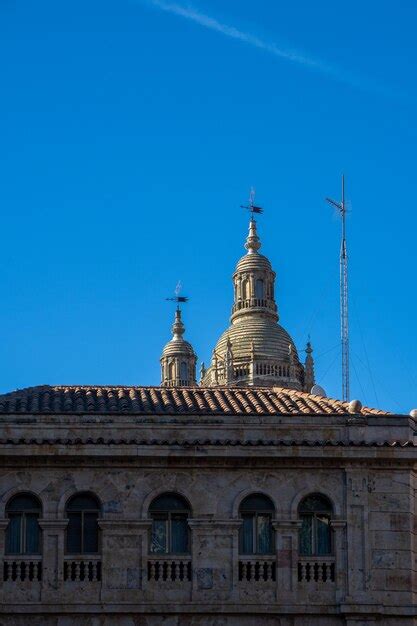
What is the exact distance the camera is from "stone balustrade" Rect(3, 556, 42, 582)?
140 ft

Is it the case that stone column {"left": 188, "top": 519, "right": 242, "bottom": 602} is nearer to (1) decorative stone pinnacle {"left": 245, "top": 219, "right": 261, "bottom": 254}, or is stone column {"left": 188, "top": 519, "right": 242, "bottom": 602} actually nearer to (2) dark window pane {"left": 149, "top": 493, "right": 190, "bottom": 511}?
(2) dark window pane {"left": 149, "top": 493, "right": 190, "bottom": 511}

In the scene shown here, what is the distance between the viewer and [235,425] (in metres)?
44.2

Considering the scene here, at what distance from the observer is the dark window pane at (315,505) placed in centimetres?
4384

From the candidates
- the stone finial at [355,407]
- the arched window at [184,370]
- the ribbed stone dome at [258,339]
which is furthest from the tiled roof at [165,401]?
the arched window at [184,370]

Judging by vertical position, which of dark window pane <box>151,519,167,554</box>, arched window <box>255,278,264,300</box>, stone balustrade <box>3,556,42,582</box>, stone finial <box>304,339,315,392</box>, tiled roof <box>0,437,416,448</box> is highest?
arched window <box>255,278,264,300</box>

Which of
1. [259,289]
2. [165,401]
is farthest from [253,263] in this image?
[165,401]

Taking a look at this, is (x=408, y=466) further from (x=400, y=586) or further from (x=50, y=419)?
(x=50, y=419)

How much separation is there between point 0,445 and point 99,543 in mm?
3478

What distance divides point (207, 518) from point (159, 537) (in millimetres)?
1296

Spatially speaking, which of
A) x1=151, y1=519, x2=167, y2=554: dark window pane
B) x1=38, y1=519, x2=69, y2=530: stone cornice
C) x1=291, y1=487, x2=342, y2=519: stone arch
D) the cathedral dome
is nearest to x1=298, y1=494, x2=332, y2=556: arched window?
x1=291, y1=487, x2=342, y2=519: stone arch

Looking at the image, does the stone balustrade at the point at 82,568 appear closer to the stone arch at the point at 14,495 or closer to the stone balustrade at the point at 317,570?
the stone arch at the point at 14,495

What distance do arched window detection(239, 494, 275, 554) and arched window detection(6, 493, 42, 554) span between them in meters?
5.12

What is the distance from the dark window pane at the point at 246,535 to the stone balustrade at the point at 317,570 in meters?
1.31

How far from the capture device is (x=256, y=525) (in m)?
43.7
